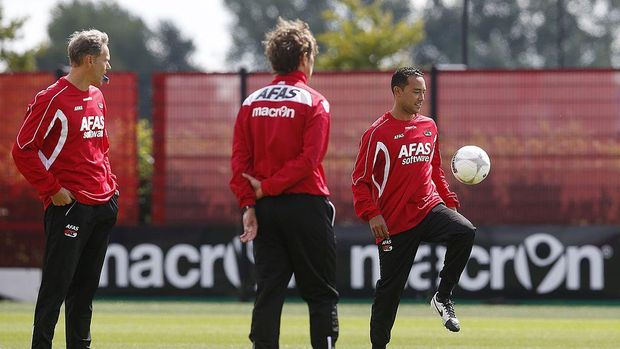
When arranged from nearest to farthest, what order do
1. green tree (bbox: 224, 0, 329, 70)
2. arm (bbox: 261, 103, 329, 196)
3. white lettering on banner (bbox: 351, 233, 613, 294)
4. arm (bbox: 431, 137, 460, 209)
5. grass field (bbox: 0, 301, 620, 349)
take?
arm (bbox: 261, 103, 329, 196), arm (bbox: 431, 137, 460, 209), grass field (bbox: 0, 301, 620, 349), white lettering on banner (bbox: 351, 233, 613, 294), green tree (bbox: 224, 0, 329, 70)

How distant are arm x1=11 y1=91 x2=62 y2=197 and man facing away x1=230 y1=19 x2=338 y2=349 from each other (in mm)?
1652

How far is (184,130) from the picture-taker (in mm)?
18562

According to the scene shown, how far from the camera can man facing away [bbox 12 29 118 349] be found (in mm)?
9266

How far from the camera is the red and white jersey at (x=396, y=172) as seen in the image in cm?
994

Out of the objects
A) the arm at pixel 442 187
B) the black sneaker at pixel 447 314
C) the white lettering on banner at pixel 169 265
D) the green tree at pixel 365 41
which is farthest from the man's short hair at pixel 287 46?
the green tree at pixel 365 41

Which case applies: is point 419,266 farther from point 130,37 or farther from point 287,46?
point 130,37

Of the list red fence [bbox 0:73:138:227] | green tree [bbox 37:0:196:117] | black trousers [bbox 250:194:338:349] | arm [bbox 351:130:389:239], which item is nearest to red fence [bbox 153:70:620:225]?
red fence [bbox 0:73:138:227]

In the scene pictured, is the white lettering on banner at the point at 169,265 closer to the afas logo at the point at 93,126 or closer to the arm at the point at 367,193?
the arm at the point at 367,193

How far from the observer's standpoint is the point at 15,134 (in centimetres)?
1864

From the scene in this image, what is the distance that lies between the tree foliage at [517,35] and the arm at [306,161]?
249ft

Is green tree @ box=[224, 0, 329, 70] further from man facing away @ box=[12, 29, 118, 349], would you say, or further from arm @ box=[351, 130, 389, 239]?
man facing away @ box=[12, 29, 118, 349]

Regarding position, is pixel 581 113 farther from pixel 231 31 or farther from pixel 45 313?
pixel 231 31

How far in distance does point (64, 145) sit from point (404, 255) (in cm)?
274

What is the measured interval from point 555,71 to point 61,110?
10.2 m
